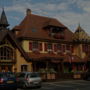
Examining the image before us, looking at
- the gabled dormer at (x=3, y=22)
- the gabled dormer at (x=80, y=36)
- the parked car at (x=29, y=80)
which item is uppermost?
the gabled dormer at (x=3, y=22)

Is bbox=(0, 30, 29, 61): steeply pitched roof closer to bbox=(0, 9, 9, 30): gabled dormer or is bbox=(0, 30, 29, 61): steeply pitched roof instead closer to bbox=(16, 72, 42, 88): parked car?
bbox=(0, 9, 9, 30): gabled dormer

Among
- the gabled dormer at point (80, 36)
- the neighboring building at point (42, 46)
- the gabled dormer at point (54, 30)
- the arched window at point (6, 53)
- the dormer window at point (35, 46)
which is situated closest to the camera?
the arched window at point (6, 53)

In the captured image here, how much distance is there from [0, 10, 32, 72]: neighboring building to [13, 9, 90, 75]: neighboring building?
4.96 feet

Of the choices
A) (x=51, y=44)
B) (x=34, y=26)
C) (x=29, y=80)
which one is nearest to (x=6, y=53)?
(x=34, y=26)

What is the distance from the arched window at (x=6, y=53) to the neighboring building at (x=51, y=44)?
3293 millimetres

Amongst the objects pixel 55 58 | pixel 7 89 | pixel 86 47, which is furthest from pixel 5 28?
pixel 7 89

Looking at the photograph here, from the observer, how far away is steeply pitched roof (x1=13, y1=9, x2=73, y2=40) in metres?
45.2

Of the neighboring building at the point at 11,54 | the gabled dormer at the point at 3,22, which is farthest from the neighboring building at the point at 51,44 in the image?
the gabled dormer at the point at 3,22

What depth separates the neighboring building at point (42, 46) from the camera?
40781mm

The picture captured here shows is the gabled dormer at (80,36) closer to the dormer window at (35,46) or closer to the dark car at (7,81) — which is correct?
the dormer window at (35,46)

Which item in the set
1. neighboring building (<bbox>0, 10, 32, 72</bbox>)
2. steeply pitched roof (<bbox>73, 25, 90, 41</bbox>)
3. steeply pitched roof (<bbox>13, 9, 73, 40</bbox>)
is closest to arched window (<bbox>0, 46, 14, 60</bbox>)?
neighboring building (<bbox>0, 10, 32, 72</bbox>)

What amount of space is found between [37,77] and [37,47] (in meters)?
19.2

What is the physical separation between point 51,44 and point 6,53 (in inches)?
392

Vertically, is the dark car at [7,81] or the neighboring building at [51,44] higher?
the neighboring building at [51,44]
